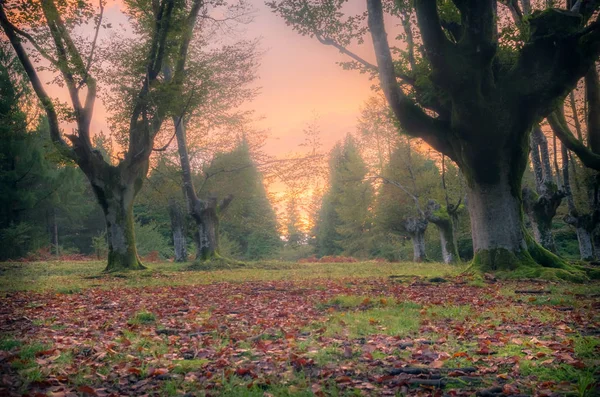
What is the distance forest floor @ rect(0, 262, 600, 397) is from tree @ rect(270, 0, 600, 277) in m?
3.63

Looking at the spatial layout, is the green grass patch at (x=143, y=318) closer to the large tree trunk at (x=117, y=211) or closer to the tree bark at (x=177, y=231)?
the large tree trunk at (x=117, y=211)

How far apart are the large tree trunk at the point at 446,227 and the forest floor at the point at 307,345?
14.2 metres

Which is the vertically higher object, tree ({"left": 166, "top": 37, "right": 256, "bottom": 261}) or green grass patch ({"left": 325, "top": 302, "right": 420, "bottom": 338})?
tree ({"left": 166, "top": 37, "right": 256, "bottom": 261})

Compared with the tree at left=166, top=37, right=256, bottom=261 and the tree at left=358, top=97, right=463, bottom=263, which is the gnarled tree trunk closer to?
the tree at left=358, top=97, right=463, bottom=263

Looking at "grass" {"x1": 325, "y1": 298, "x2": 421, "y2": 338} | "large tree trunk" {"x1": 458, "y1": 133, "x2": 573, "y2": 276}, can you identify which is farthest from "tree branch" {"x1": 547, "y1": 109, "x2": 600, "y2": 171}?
"grass" {"x1": 325, "y1": 298, "x2": 421, "y2": 338}

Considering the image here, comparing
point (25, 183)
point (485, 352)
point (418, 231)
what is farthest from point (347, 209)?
point (485, 352)

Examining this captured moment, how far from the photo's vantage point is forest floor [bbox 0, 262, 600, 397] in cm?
330

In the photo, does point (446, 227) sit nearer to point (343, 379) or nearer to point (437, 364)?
point (437, 364)

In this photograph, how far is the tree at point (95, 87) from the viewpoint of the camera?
1512cm

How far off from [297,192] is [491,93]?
16579mm

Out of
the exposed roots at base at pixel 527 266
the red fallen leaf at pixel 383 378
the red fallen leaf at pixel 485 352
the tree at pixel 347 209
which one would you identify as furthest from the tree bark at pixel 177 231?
the red fallen leaf at pixel 383 378

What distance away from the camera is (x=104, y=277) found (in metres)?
14.2

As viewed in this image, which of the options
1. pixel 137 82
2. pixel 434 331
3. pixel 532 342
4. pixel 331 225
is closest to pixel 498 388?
pixel 532 342

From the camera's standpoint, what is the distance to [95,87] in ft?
54.0
